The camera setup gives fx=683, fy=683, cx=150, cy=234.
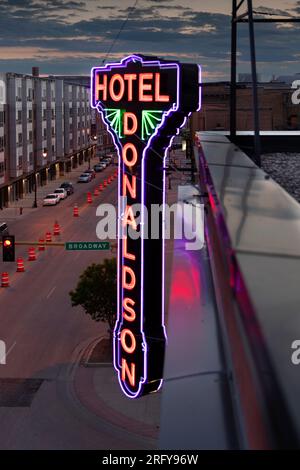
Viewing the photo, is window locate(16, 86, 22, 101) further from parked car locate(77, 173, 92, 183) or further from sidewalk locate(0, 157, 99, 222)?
parked car locate(77, 173, 92, 183)

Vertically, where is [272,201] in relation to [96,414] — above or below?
above

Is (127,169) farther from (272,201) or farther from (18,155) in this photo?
(18,155)

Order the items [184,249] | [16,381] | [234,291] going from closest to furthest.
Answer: [234,291] < [184,249] < [16,381]

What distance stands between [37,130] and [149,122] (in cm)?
5996

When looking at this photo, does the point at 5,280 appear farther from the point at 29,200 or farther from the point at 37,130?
the point at 37,130

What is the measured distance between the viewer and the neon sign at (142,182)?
55.9 feet

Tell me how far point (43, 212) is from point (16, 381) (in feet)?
127

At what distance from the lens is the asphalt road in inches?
691

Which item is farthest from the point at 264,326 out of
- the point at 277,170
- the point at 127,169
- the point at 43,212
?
the point at 43,212

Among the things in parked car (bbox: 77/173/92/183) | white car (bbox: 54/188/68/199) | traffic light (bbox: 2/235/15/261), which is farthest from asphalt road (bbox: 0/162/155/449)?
parked car (bbox: 77/173/92/183)

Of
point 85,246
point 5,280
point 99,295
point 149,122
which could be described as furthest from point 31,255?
point 149,122

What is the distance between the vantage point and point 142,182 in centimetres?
1695

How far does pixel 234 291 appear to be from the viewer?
7.77 ft

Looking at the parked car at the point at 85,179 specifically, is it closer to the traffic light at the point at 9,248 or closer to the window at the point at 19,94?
the window at the point at 19,94
